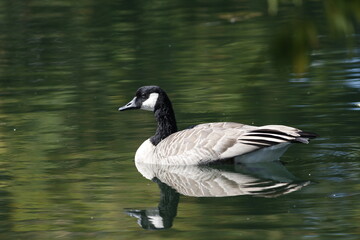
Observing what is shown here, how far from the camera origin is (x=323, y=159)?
9977mm

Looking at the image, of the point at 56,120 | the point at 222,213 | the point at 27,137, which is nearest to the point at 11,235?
the point at 222,213

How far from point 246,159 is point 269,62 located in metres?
7.17

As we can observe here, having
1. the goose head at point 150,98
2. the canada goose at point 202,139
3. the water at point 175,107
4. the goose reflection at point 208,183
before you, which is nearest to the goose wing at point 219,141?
the canada goose at point 202,139

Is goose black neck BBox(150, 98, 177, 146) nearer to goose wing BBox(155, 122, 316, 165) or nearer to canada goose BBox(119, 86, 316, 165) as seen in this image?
canada goose BBox(119, 86, 316, 165)

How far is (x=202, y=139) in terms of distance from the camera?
34.0 ft

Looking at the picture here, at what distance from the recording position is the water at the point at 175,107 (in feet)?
23.7

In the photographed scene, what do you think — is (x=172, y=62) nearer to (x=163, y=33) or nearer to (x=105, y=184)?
(x=163, y=33)

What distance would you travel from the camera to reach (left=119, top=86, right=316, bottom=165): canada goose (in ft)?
31.3

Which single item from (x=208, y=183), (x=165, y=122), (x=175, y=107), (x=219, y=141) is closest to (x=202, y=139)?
(x=219, y=141)

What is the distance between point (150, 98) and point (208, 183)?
2433 mm

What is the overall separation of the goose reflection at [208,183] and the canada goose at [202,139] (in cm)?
13

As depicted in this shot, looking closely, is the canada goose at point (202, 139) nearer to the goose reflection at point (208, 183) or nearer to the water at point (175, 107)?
the goose reflection at point (208, 183)

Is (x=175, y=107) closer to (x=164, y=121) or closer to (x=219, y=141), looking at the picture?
(x=164, y=121)

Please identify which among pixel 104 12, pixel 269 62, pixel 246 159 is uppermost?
pixel 269 62
